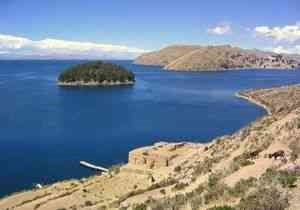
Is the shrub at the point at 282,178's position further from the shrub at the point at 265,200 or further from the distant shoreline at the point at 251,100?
the distant shoreline at the point at 251,100

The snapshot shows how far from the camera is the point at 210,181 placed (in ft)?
58.6

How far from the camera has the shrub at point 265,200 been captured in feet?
38.2

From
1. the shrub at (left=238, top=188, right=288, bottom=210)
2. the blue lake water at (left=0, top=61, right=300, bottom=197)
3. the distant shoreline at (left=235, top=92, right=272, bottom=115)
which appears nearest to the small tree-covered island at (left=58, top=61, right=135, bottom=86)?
the blue lake water at (left=0, top=61, right=300, bottom=197)

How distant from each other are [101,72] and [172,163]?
152639 millimetres

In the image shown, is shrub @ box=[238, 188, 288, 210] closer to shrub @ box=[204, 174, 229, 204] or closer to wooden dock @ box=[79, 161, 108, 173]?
shrub @ box=[204, 174, 229, 204]

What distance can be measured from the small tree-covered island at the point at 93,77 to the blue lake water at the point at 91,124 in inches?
1063

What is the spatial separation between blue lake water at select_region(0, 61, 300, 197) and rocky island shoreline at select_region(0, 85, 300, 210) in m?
14.4

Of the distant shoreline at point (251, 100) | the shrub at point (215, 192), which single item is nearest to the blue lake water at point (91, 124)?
the distant shoreline at point (251, 100)

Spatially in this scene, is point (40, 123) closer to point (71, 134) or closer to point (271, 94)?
point (71, 134)

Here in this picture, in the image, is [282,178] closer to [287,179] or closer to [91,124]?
[287,179]

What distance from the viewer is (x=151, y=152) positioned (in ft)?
159

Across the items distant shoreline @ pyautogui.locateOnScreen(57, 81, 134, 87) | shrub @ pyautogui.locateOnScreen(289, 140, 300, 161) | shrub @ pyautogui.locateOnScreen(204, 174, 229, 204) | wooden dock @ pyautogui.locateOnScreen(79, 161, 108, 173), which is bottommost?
wooden dock @ pyautogui.locateOnScreen(79, 161, 108, 173)

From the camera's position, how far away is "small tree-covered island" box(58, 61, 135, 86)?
189625 millimetres

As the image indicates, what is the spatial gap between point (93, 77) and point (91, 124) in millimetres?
101039
